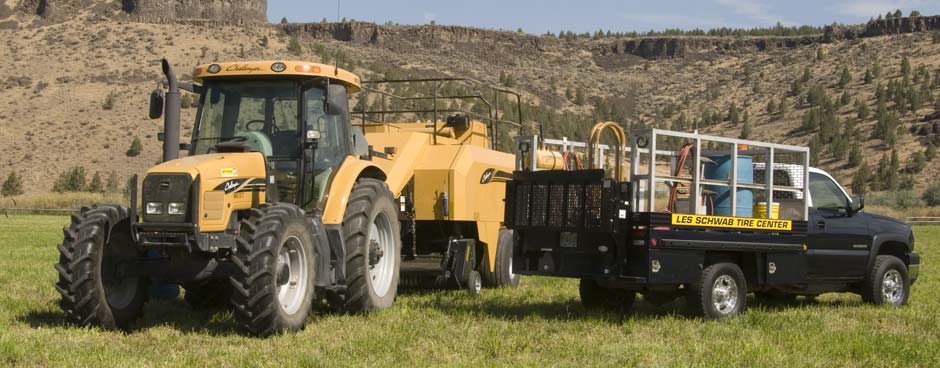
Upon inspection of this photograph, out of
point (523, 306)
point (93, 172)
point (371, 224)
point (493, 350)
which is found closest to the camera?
point (493, 350)

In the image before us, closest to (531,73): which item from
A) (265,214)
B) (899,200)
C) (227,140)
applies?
(899,200)

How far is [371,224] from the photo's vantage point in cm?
1266

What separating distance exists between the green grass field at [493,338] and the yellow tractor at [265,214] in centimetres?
41

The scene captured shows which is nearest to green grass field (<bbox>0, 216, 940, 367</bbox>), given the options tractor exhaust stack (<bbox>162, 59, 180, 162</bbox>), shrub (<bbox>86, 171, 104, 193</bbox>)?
tractor exhaust stack (<bbox>162, 59, 180, 162</bbox>)

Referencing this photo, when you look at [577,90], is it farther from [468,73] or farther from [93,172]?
[93,172]

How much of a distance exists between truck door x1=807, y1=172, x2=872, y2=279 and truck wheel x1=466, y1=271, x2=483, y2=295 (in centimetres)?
460

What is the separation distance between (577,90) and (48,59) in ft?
146

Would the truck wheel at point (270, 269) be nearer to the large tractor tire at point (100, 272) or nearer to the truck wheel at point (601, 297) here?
the large tractor tire at point (100, 272)

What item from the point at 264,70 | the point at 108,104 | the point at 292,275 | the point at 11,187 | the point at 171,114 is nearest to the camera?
the point at 292,275

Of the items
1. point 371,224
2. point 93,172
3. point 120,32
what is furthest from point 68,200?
point 371,224

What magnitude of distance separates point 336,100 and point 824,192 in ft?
21.1

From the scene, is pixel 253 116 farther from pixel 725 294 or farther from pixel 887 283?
pixel 887 283

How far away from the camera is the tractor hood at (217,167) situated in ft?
35.3

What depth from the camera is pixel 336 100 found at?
12.5 meters
